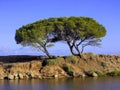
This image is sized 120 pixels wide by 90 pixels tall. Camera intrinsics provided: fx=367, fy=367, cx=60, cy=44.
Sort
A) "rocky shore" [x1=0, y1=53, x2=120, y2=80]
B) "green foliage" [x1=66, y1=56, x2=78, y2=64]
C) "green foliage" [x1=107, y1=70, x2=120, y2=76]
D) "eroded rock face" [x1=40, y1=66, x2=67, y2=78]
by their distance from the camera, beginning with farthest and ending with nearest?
1. "green foliage" [x1=66, y1=56, x2=78, y2=64]
2. "green foliage" [x1=107, y1=70, x2=120, y2=76]
3. "eroded rock face" [x1=40, y1=66, x2=67, y2=78]
4. "rocky shore" [x1=0, y1=53, x2=120, y2=80]

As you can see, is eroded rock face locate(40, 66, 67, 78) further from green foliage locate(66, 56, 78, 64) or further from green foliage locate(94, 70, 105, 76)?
green foliage locate(94, 70, 105, 76)

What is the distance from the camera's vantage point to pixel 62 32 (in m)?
58.2

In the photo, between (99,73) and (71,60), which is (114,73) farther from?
(71,60)

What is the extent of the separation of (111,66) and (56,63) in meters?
8.63

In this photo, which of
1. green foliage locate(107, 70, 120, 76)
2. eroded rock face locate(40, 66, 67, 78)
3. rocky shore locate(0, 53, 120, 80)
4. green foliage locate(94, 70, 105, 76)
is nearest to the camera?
rocky shore locate(0, 53, 120, 80)

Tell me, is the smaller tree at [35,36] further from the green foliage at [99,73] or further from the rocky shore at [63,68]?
the green foliage at [99,73]

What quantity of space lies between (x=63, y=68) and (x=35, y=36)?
22.6 ft

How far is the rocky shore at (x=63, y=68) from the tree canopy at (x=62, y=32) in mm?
2672

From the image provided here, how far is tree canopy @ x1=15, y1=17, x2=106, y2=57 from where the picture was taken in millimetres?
56281

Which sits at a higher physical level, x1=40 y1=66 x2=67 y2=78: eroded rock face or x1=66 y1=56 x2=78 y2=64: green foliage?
x1=66 y1=56 x2=78 y2=64: green foliage

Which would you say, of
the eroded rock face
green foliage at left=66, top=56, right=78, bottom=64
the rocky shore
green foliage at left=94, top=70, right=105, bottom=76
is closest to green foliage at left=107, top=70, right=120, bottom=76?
the rocky shore

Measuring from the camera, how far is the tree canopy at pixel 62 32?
185 feet

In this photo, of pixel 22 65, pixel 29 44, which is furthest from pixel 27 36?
pixel 22 65

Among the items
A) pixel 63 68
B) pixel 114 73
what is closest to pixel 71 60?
pixel 63 68
